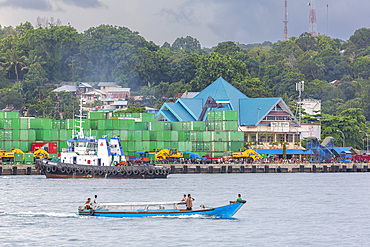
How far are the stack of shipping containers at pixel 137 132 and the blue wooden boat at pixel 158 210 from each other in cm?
6168

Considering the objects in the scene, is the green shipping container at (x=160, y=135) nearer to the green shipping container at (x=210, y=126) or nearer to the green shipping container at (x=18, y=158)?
the green shipping container at (x=210, y=126)

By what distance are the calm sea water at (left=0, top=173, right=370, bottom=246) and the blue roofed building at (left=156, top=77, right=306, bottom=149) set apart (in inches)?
2341

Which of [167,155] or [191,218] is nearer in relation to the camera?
[191,218]

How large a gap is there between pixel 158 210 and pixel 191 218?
3.56 metres

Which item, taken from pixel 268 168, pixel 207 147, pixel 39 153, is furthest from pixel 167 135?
pixel 39 153

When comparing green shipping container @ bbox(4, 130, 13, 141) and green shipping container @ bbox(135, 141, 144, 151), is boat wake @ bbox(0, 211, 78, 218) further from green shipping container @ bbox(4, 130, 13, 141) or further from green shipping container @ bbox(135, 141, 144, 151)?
green shipping container @ bbox(135, 141, 144, 151)

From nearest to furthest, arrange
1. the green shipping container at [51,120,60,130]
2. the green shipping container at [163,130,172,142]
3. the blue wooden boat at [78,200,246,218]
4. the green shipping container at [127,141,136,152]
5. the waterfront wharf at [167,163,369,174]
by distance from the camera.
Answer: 1. the blue wooden boat at [78,200,246,218]
2. the waterfront wharf at [167,163,369,174]
3. the green shipping container at [51,120,60,130]
4. the green shipping container at [127,141,136,152]
5. the green shipping container at [163,130,172,142]

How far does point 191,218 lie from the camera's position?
60094 millimetres

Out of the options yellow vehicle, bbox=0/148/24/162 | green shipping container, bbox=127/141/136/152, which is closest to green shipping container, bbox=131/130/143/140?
green shipping container, bbox=127/141/136/152

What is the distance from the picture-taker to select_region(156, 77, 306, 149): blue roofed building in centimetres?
16212

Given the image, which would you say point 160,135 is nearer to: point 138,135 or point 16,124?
point 138,135

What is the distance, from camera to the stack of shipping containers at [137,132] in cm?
12794

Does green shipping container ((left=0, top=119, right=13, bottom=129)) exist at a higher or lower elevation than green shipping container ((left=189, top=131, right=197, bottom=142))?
higher

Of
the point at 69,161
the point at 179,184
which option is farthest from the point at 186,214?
the point at 69,161
